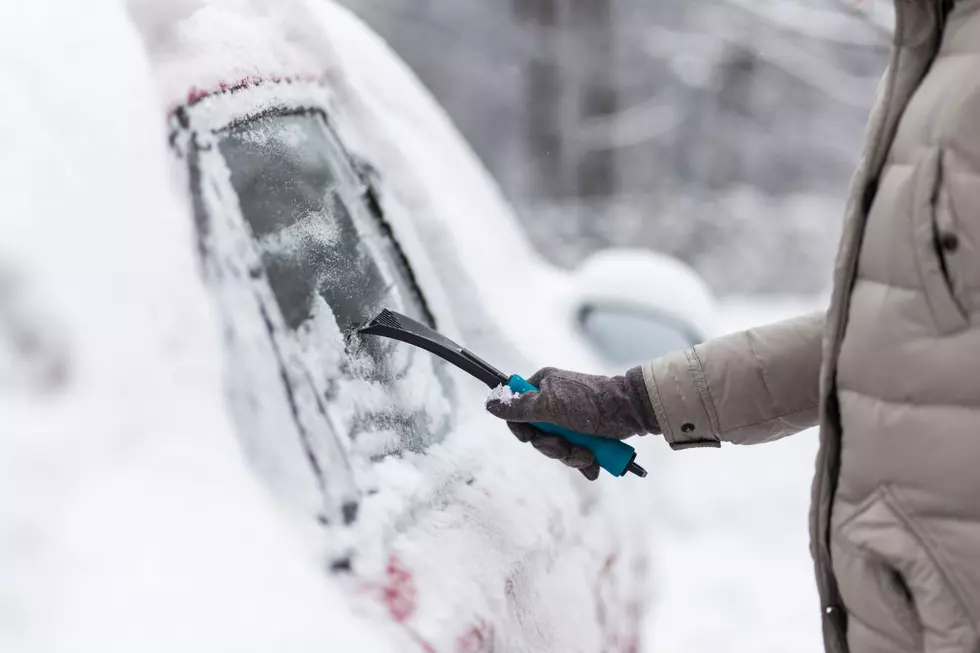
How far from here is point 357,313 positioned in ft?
3.96

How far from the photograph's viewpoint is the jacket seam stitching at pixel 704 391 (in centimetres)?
125

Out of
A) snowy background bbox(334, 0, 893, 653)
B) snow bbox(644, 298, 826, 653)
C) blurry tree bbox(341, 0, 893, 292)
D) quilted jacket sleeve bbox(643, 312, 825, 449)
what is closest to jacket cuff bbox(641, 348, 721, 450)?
quilted jacket sleeve bbox(643, 312, 825, 449)

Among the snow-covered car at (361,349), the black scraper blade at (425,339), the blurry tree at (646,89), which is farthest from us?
the blurry tree at (646,89)

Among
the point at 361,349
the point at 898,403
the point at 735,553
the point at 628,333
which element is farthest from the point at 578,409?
the point at 735,553

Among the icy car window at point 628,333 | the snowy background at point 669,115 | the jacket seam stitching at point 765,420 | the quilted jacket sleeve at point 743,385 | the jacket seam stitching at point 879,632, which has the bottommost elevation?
the jacket seam stitching at point 879,632

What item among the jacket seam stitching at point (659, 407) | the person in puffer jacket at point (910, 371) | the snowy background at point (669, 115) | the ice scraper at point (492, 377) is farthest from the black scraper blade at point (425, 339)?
the snowy background at point (669, 115)

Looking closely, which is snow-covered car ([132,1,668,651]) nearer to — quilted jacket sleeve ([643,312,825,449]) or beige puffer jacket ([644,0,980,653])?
quilted jacket sleeve ([643,312,825,449])

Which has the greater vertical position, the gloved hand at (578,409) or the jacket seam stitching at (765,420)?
the gloved hand at (578,409)

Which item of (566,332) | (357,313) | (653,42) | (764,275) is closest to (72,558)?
(357,313)

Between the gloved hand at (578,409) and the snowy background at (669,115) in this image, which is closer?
the gloved hand at (578,409)

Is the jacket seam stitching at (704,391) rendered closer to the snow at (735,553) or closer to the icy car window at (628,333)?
the snow at (735,553)

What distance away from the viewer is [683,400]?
1.25 meters

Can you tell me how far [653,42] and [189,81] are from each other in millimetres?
14275

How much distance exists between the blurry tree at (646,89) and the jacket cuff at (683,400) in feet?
37.4
